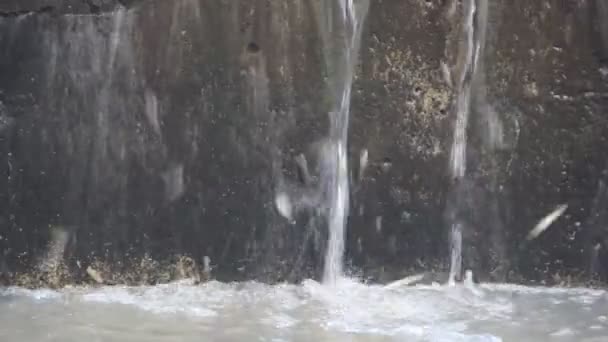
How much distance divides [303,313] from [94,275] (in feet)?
2.80

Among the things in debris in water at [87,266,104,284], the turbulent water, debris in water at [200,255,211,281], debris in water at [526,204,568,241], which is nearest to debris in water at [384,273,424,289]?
the turbulent water

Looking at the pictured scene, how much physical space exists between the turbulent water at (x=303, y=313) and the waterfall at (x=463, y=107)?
0.49 feet

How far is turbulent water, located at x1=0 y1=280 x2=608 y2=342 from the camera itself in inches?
109

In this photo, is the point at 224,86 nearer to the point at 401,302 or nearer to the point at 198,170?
the point at 198,170

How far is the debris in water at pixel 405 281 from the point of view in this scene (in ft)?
10.5

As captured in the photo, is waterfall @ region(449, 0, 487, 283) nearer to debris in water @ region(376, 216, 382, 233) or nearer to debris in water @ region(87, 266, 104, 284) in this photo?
debris in water @ region(376, 216, 382, 233)

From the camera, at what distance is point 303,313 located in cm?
296

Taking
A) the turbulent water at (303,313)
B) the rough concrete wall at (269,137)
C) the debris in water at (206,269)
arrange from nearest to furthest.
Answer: the turbulent water at (303,313) < the rough concrete wall at (269,137) < the debris in water at (206,269)

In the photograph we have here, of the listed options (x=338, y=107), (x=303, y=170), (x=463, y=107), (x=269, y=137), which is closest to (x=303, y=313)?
(x=303, y=170)

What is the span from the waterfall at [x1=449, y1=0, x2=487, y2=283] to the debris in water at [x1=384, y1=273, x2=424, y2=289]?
127 mm

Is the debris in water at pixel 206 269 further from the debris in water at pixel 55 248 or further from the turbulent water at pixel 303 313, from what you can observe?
the debris in water at pixel 55 248

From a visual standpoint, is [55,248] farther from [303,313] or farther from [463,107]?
[463,107]

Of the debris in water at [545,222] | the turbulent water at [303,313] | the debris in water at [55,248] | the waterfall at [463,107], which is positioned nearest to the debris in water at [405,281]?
the turbulent water at [303,313]

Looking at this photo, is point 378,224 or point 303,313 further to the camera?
point 378,224
